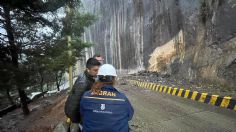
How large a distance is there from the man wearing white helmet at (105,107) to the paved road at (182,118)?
411cm

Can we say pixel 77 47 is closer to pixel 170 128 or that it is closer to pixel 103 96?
pixel 170 128

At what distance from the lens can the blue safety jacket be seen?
3.42 meters

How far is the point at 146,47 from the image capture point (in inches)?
1379

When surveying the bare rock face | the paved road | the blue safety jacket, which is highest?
the bare rock face

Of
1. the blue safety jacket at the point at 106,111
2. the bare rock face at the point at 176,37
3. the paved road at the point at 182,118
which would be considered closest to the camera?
the blue safety jacket at the point at 106,111

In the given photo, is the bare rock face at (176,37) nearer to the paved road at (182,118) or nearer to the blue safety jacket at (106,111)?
the paved road at (182,118)

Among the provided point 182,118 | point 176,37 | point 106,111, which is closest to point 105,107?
point 106,111

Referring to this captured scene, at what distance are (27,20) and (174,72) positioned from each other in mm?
14347

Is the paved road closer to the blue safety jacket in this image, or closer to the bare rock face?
the bare rock face

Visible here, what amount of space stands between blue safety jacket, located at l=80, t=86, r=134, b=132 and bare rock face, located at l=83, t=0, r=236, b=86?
10.2 meters

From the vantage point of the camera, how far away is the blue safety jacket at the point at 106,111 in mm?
3416

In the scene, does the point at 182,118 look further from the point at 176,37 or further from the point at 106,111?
the point at 176,37

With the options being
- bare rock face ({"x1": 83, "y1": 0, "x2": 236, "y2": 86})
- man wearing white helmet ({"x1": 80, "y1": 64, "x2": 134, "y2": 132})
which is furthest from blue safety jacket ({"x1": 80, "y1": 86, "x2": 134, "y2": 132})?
bare rock face ({"x1": 83, "y1": 0, "x2": 236, "y2": 86})

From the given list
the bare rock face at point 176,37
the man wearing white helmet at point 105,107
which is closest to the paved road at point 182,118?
the bare rock face at point 176,37
